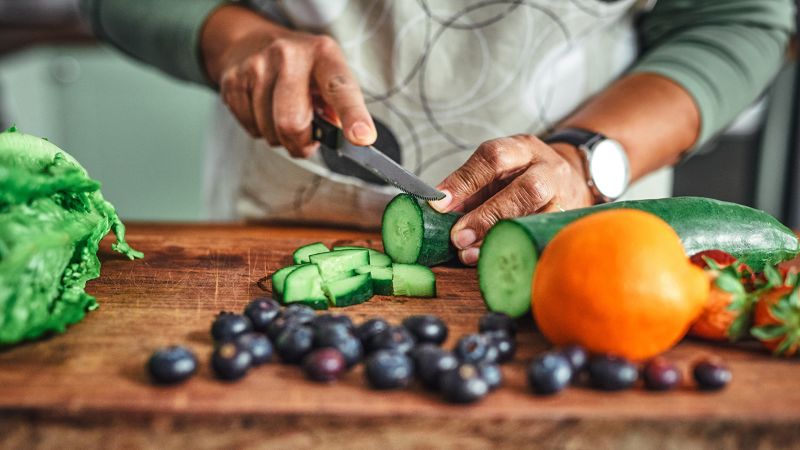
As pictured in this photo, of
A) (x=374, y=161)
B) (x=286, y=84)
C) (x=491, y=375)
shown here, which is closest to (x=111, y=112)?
(x=286, y=84)

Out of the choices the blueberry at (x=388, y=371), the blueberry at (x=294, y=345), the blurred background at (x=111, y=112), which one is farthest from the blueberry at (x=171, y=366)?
the blurred background at (x=111, y=112)

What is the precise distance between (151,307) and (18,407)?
1.34 ft

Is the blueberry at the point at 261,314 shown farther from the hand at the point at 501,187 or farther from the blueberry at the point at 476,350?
the hand at the point at 501,187

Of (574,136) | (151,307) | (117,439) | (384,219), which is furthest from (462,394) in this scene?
(574,136)

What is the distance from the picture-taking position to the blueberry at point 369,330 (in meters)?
1.07

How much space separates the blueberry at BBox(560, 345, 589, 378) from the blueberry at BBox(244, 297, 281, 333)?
446 mm

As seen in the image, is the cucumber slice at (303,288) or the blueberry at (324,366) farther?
the cucumber slice at (303,288)

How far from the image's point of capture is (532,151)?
1.61 metres

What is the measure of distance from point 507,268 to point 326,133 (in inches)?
30.3

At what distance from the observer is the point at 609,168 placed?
1.76 m

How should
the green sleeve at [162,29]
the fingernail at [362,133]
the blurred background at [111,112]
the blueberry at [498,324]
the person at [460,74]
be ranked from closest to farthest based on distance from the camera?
the blueberry at [498,324] < the fingernail at [362,133] < the person at [460,74] < the green sleeve at [162,29] < the blurred background at [111,112]

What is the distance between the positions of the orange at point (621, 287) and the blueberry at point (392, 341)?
8.0 inches

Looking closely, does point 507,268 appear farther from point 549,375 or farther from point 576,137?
point 576,137

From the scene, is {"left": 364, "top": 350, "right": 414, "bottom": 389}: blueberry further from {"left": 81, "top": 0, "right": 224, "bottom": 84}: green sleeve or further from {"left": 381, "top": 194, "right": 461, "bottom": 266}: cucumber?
{"left": 81, "top": 0, "right": 224, "bottom": 84}: green sleeve
